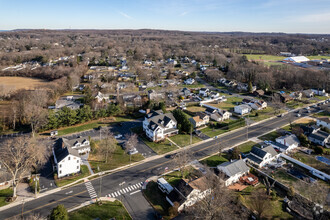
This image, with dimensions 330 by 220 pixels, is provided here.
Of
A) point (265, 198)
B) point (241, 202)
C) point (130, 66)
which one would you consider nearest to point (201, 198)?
point (241, 202)

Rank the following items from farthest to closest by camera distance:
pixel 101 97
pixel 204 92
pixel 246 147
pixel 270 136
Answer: pixel 204 92 < pixel 101 97 < pixel 270 136 < pixel 246 147

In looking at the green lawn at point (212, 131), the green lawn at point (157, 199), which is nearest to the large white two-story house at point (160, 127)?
the green lawn at point (212, 131)

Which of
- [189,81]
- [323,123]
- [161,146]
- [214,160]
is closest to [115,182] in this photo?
[161,146]

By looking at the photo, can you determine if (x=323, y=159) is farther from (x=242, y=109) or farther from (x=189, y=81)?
(x=189, y=81)

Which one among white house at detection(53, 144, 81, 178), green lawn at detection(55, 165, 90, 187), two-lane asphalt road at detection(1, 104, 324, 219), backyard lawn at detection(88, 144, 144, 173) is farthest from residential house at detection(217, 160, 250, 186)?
white house at detection(53, 144, 81, 178)

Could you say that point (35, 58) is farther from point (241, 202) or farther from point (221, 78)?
point (241, 202)

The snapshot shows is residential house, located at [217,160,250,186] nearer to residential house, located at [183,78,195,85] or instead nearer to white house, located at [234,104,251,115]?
white house, located at [234,104,251,115]

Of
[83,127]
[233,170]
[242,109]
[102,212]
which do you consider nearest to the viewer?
[102,212]
